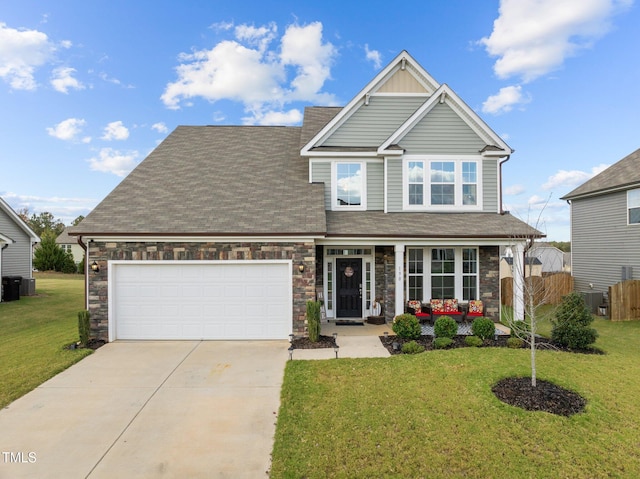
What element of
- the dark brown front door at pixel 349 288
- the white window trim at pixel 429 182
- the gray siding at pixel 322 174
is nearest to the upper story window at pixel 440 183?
the white window trim at pixel 429 182

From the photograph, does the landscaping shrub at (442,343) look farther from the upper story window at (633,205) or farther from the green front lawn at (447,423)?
the upper story window at (633,205)

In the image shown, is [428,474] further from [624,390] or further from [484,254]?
[484,254]

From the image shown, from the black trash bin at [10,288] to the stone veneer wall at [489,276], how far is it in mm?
21341

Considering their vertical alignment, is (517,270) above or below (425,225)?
below

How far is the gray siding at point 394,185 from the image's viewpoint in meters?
11.6

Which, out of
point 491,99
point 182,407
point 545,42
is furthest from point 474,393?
point 491,99

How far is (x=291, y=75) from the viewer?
21203 mm

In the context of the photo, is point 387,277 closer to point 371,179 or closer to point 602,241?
point 371,179

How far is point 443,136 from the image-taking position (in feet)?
38.4

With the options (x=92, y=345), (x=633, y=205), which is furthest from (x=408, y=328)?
(x=633, y=205)

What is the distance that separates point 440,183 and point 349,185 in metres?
3.09

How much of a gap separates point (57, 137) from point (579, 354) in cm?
2488

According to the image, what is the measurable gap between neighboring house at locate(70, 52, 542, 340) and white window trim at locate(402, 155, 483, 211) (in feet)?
0.12

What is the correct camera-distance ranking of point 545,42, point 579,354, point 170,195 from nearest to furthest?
1. point 579,354
2. point 170,195
3. point 545,42
